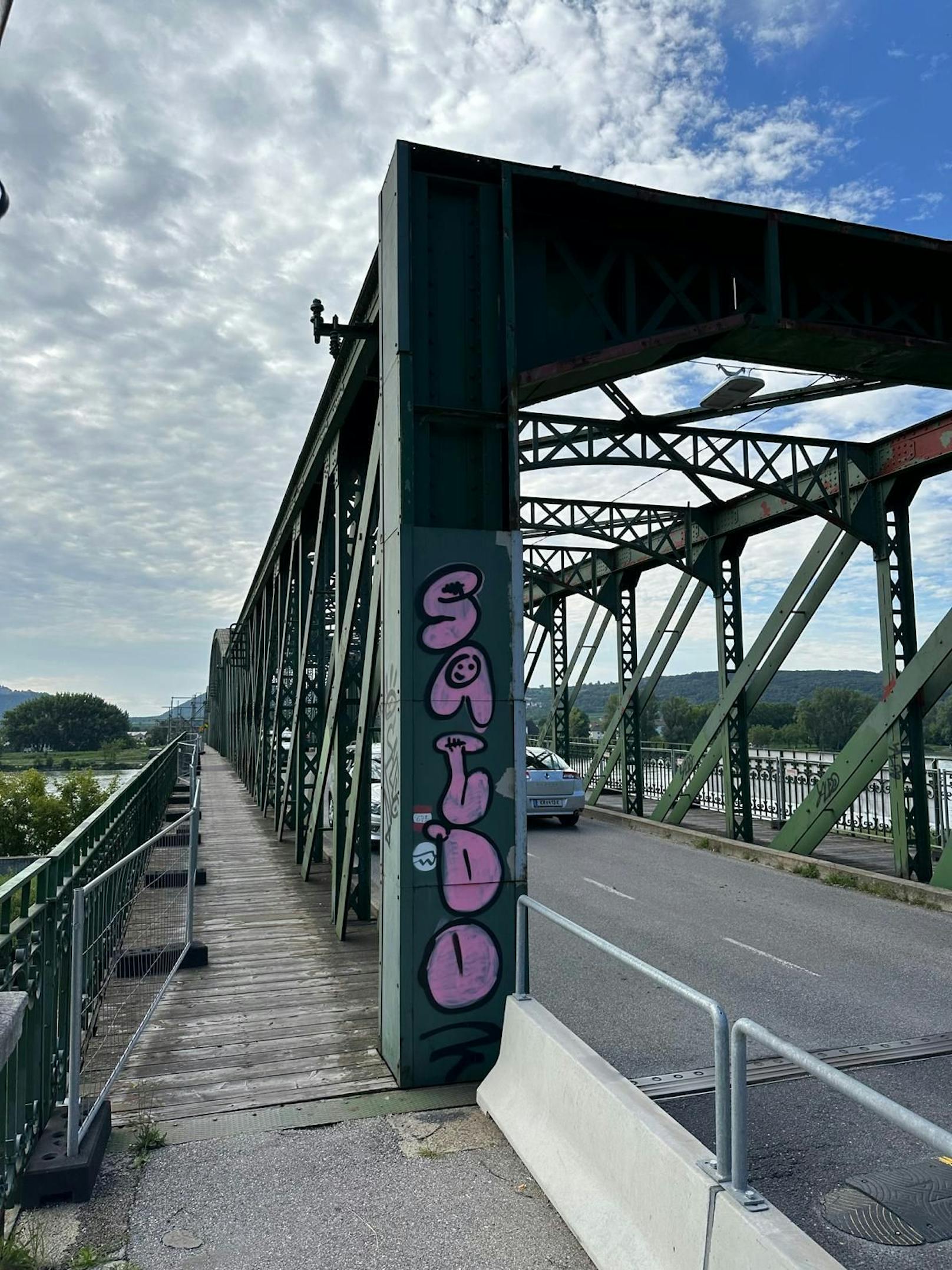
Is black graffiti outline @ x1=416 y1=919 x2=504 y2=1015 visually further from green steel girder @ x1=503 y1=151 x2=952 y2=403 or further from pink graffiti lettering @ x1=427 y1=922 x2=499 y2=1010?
green steel girder @ x1=503 y1=151 x2=952 y2=403

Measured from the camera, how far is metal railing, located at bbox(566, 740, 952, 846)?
Answer: 12930 mm

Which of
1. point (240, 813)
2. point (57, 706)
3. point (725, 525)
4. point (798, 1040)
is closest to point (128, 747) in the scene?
point (57, 706)

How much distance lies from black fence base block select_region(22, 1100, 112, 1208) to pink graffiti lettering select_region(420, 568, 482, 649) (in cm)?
303

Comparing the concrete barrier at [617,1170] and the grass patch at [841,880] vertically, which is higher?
the concrete barrier at [617,1170]

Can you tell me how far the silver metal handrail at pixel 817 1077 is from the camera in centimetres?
202

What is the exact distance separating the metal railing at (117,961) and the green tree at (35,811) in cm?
4511

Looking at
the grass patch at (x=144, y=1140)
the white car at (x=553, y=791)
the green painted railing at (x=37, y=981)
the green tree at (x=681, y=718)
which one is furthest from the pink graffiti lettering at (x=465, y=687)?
the green tree at (x=681, y=718)

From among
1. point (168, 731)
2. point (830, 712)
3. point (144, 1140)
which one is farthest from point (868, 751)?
point (830, 712)

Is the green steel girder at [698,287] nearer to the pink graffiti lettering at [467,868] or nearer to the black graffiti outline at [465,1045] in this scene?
the pink graffiti lettering at [467,868]

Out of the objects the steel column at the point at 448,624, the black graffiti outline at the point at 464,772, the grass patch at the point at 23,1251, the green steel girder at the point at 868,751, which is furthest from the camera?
the green steel girder at the point at 868,751

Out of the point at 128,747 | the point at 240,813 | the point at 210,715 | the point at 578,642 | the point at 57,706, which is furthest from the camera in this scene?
the point at 57,706

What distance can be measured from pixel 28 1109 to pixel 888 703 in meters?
11.3

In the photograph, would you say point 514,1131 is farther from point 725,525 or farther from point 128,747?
point 128,747

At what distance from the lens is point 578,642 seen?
24047mm
